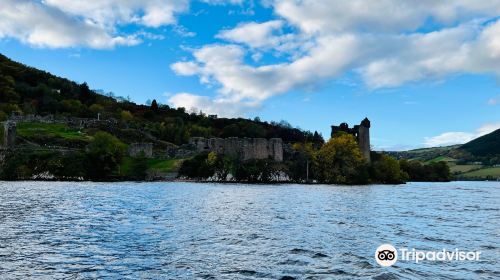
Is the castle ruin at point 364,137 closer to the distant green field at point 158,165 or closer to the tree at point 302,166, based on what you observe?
the tree at point 302,166

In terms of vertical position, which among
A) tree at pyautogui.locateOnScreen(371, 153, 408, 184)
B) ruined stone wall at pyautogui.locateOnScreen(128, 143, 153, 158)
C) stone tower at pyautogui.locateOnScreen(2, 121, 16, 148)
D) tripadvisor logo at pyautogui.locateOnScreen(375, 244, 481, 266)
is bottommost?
tripadvisor logo at pyautogui.locateOnScreen(375, 244, 481, 266)

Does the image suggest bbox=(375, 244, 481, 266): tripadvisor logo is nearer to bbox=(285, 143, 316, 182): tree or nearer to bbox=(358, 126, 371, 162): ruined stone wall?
bbox=(285, 143, 316, 182): tree

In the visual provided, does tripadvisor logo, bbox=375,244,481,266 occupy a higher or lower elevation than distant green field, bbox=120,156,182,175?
lower

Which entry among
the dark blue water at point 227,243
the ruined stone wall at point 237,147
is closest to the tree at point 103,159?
the ruined stone wall at point 237,147

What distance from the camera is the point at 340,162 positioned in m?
112

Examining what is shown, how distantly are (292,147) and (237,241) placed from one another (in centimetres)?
11833

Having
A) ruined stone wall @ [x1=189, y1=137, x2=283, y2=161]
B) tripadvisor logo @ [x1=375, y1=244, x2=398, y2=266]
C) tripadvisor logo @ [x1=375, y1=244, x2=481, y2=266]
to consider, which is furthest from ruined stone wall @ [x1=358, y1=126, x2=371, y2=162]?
tripadvisor logo @ [x1=375, y1=244, x2=398, y2=266]

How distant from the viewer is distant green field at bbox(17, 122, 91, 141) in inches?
4774

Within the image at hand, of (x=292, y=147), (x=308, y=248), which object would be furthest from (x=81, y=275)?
(x=292, y=147)

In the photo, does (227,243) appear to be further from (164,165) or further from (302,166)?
(302,166)

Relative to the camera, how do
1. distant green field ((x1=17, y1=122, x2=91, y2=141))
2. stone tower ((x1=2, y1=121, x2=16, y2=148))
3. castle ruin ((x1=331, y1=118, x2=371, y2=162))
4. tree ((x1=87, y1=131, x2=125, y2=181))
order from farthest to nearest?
castle ruin ((x1=331, y1=118, x2=371, y2=162))
distant green field ((x1=17, y1=122, x2=91, y2=141))
stone tower ((x1=2, y1=121, x2=16, y2=148))
tree ((x1=87, y1=131, x2=125, y2=181))

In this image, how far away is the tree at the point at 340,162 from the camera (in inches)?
4368

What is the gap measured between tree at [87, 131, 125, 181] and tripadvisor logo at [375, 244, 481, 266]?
92337 mm

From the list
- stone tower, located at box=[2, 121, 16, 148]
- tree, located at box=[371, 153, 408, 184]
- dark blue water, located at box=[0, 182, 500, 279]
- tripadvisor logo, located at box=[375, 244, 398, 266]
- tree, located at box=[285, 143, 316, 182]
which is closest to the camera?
dark blue water, located at box=[0, 182, 500, 279]
